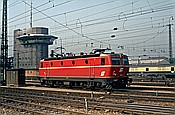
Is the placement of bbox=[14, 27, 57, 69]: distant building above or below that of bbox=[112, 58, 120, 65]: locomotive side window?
above

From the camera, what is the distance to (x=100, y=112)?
1512cm

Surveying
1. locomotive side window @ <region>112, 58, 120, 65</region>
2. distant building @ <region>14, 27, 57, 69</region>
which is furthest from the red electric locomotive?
distant building @ <region>14, 27, 57, 69</region>

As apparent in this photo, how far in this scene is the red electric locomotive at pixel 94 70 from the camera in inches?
1083

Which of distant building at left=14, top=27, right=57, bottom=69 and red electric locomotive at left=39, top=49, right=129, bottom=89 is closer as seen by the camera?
red electric locomotive at left=39, top=49, right=129, bottom=89

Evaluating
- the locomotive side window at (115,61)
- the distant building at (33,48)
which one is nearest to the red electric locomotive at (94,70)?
the locomotive side window at (115,61)

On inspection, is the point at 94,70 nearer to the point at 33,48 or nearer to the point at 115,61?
the point at 115,61

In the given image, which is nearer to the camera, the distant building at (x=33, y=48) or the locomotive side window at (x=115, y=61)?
the locomotive side window at (x=115, y=61)

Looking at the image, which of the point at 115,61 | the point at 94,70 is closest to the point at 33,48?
the point at 94,70

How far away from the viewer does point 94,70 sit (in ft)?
94.4

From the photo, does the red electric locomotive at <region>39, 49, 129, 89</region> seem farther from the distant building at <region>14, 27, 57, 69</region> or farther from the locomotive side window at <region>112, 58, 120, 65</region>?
the distant building at <region>14, 27, 57, 69</region>

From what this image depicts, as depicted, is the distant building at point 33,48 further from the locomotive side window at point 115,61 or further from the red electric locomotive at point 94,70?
the locomotive side window at point 115,61

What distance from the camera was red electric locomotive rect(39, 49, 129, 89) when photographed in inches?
1083

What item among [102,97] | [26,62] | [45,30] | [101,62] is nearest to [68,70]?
[101,62]

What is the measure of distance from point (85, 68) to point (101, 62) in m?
2.69
